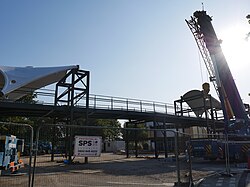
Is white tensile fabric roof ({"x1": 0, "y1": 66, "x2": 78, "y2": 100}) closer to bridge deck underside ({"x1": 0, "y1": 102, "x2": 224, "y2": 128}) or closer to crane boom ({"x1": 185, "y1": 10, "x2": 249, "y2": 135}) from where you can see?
bridge deck underside ({"x1": 0, "y1": 102, "x2": 224, "y2": 128})

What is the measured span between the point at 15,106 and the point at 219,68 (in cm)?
1617

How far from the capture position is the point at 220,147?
17797 mm

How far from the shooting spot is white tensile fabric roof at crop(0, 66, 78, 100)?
75.0 feet

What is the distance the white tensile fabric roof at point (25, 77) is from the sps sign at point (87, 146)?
53.1 ft

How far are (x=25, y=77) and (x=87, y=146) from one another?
1918 centimetres

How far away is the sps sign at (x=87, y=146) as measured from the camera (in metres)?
7.06

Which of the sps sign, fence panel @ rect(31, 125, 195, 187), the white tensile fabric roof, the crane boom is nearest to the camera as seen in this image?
the sps sign

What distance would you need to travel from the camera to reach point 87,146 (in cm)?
726

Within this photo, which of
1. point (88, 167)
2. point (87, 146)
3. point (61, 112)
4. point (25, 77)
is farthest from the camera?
point (25, 77)

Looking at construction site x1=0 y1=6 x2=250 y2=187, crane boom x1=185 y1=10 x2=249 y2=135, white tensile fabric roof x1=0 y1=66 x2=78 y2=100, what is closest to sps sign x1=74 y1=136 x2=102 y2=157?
construction site x1=0 y1=6 x2=250 y2=187

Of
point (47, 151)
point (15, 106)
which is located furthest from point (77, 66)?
point (47, 151)

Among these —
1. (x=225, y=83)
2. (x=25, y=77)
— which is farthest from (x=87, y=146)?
(x=25, y=77)

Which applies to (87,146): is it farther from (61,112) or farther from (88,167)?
(61,112)

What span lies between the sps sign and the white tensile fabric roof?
637 inches
